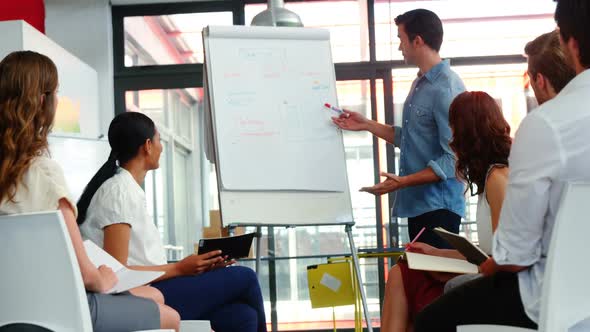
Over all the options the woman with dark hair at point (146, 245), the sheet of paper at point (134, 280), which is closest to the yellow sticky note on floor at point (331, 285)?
the woman with dark hair at point (146, 245)

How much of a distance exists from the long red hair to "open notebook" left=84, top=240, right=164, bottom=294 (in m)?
1.01

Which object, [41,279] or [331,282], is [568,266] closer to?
[41,279]

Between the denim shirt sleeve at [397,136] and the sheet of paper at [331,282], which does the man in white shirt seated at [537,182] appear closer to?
the denim shirt sleeve at [397,136]

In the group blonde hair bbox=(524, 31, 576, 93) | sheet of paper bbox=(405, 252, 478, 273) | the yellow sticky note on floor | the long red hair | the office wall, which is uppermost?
the office wall

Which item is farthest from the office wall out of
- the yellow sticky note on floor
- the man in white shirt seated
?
the man in white shirt seated

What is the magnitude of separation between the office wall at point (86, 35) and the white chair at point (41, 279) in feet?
15.1

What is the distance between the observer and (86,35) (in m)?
6.51

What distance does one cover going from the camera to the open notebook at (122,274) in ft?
7.38

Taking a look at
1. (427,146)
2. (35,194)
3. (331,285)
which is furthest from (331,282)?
(35,194)

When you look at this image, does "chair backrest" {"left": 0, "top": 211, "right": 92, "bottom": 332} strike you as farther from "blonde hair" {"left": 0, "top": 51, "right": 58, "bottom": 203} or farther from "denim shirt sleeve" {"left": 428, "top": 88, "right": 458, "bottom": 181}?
"denim shirt sleeve" {"left": 428, "top": 88, "right": 458, "bottom": 181}

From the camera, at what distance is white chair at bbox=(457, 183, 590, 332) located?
1826 millimetres

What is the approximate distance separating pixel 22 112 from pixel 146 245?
35.4 inches

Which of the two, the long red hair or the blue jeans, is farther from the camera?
the blue jeans

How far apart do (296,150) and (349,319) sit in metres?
2.65
